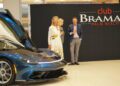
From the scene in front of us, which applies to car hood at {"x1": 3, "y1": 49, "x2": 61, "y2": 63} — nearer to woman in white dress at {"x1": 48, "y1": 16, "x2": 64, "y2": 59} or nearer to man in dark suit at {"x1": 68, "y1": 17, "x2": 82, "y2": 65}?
woman in white dress at {"x1": 48, "y1": 16, "x2": 64, "y2": 59}

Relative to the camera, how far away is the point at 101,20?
12281 mm

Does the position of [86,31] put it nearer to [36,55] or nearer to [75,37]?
[75,37]

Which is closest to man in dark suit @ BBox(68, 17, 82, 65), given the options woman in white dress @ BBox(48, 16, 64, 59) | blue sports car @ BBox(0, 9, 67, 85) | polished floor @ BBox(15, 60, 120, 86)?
polished floor @ BBox(15, 60, 120, 86)

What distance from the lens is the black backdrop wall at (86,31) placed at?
1173 cm

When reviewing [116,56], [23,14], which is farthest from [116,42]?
[23,14]

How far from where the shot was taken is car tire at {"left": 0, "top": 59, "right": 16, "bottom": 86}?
7.61 m

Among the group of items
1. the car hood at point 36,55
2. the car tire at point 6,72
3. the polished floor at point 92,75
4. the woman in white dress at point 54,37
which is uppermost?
the woman in white dress at point 54,37

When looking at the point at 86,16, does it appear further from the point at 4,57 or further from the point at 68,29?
the point at 4,57

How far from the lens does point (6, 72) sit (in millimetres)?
7676

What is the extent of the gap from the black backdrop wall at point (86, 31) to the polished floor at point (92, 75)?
63 centimetres

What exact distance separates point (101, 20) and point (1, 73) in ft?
17.9

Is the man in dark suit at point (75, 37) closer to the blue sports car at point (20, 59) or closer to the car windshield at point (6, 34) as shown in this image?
the blue sports car at point (20, 59)

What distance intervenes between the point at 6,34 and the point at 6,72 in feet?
3.72

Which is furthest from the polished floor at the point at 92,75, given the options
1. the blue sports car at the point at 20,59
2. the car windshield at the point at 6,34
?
the car windshield at the point at 6,34
